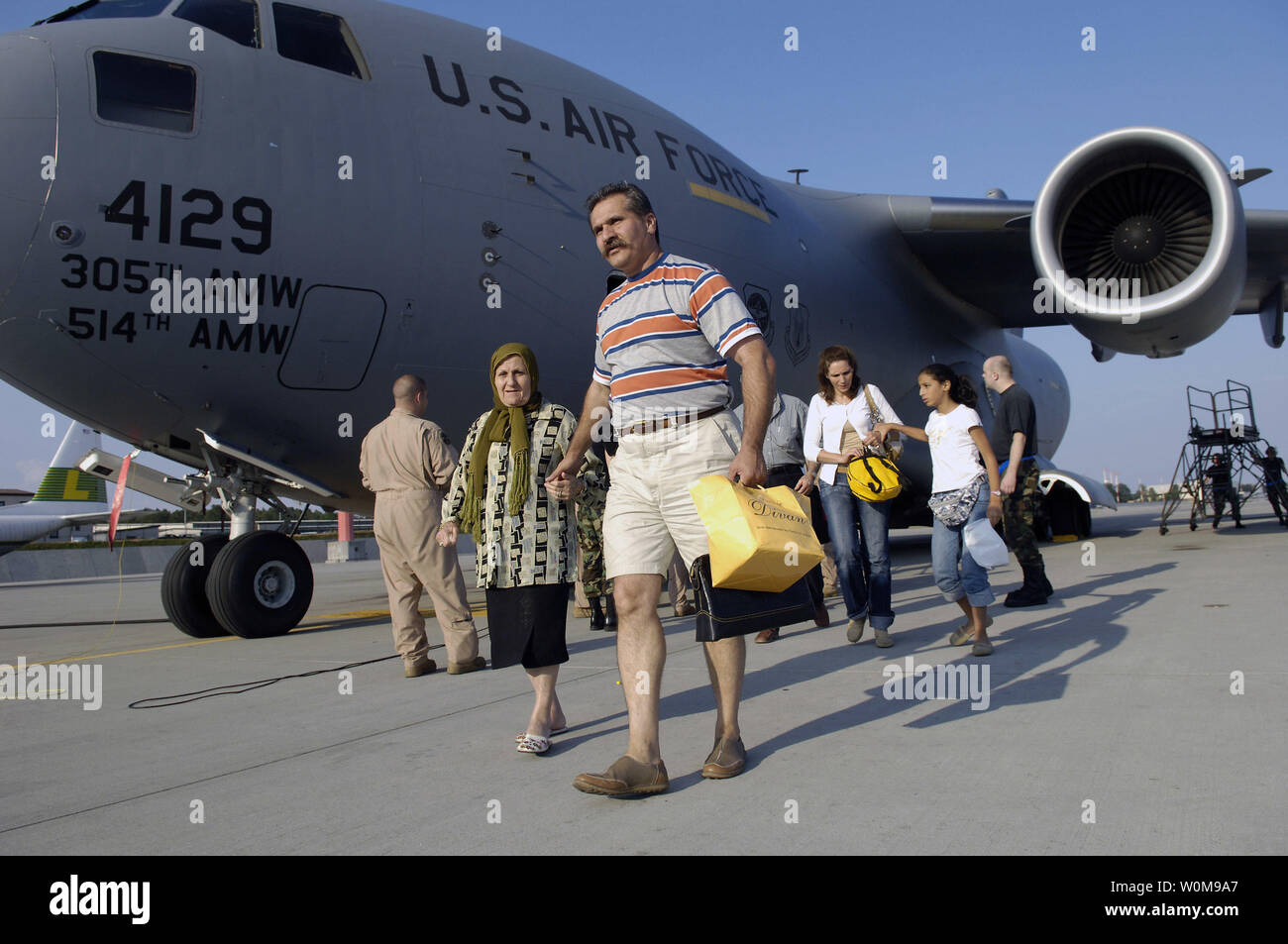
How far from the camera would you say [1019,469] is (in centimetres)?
654

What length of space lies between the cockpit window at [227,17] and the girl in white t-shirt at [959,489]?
15.7 feet

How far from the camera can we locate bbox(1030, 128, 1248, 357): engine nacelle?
8.62 metres

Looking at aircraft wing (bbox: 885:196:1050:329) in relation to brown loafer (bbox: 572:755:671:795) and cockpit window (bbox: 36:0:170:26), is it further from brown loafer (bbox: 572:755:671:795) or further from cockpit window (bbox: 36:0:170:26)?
brown loafer (bbox: 572:755:671:795)

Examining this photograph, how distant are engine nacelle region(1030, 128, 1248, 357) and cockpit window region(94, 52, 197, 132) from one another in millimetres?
7313

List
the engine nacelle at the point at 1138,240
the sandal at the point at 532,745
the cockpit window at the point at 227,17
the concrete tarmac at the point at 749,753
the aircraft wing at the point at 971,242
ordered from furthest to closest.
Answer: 1. the aircraft wing at the point at 971,242
2. the engine nacelle at the point at 1138,240
3. the cockpit window at the point at 227,17
4. the sandal at the point at 532,745
5. the concrete tarmac at the point at 749,753

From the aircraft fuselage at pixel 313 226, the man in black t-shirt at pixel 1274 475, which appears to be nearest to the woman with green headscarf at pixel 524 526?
the aircraft fuselage at pixel 313 226

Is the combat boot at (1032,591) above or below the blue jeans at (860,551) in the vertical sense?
below

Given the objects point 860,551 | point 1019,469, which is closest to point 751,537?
point 860,551

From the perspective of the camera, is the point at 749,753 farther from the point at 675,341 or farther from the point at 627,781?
the point at 675,341

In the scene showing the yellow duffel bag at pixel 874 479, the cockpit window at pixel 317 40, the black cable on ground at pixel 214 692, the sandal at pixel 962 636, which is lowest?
the sandal at pixel 962 636

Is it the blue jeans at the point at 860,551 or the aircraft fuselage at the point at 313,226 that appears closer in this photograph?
the blue jeans at the point at 860,551

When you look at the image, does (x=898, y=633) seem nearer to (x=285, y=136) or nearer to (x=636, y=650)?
(x=636, y=650)

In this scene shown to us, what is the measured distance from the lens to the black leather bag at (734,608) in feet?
9.51

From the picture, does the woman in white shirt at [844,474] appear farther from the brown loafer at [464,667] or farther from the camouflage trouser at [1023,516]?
the brown loafer at [464,667]
